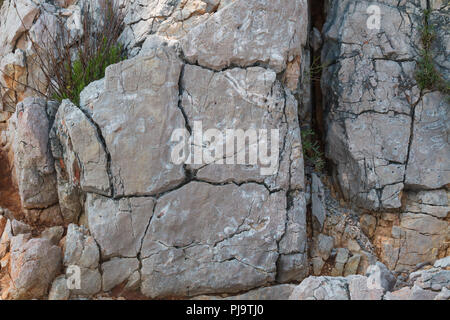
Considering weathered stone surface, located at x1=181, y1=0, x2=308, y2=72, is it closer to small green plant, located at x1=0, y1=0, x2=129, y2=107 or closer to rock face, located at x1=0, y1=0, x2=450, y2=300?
rock face, located at x1=0, y1=0, x2=450, y2=300

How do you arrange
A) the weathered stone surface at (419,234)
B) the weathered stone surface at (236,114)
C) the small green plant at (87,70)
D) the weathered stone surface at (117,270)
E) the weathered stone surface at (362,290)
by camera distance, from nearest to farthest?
the weathered stone surface at (362,290)
the weathered stone surface at (117,270)
the weathered stone surface at (236,114)
the small green plant at (87,70)
the weathered stone surface at (419,234)

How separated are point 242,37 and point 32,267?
223 centimetres

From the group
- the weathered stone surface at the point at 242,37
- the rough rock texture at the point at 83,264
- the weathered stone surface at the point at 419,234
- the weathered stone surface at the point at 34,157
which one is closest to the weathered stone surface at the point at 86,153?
the weathered stone surface at the point at 34,157

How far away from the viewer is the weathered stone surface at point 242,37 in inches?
139

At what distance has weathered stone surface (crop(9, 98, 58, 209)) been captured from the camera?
139 inches

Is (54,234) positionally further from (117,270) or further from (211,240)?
(211,240)

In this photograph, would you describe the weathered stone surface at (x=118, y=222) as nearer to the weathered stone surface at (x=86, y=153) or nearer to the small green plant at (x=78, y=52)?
the weathered stone surface at (x=86, y=153)

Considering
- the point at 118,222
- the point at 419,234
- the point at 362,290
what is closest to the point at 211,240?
the point at 118,222

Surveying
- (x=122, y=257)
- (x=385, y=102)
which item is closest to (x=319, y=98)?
(x=385, y=102)

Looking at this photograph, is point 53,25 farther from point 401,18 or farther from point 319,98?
point 401,18

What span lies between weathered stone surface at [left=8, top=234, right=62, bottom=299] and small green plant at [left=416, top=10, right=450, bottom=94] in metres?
3.27

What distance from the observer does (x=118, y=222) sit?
337 centimetres

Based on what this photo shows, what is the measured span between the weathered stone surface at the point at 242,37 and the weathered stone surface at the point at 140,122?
0.95 ft

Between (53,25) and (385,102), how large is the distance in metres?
3.01
